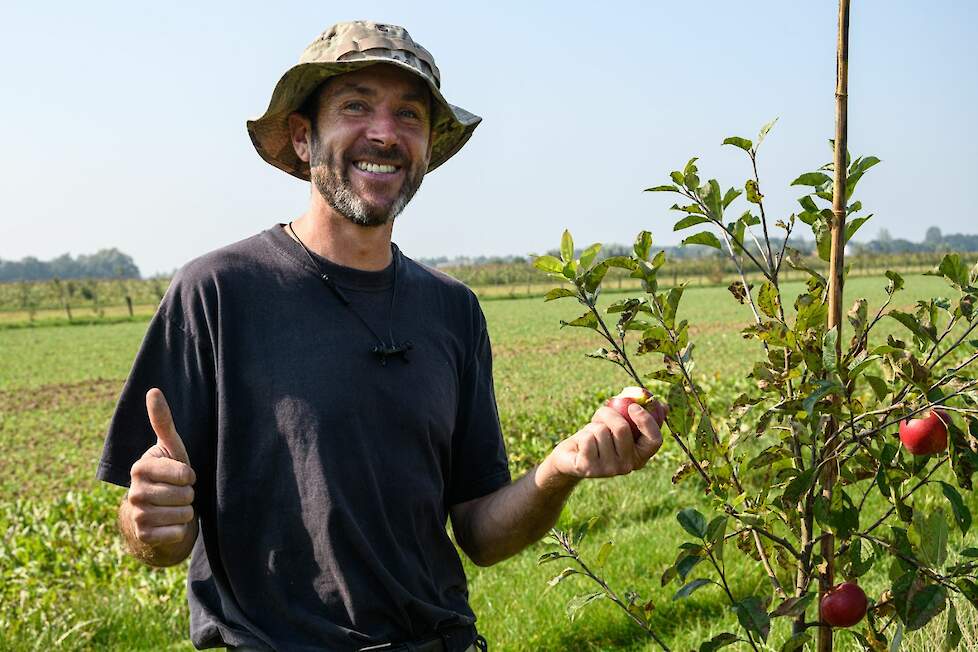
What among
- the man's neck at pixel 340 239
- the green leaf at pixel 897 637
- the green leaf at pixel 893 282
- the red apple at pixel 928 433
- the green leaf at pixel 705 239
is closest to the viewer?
the green leaf at pixel 897 637

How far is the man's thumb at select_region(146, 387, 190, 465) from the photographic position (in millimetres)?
1606

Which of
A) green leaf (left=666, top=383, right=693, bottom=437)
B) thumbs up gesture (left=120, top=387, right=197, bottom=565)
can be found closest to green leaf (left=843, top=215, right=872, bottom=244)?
green leaf (left=666, top=383, right=693, bottom=437)

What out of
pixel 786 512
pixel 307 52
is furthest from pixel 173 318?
pixel 786 512

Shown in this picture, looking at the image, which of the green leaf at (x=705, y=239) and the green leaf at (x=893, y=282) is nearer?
the green leaf at (x=893, y=282)

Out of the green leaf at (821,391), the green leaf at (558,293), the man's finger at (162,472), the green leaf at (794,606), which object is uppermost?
the green leaf at (558,293)

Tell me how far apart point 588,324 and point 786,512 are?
54 centimetres

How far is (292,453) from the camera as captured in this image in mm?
1856

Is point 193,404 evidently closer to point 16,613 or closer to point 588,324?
point 588,324

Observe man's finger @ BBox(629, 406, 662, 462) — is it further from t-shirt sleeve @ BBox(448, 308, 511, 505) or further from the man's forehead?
the man's forehead

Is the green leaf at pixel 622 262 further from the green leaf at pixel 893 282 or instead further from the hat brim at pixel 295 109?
the hat brim at pixel 295 109

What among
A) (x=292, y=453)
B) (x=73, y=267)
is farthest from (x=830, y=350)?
(x=73, y=267)

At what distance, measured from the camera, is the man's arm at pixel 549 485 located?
161cm

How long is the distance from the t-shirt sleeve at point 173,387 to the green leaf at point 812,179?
1263 mm

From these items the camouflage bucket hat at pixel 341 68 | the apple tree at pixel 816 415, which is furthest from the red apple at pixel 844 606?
the camouflage bucket hat at pixel 341 68
